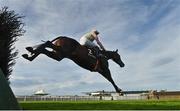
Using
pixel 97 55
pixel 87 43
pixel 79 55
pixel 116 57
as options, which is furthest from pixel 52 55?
pixel 116 57

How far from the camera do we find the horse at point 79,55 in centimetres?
1611

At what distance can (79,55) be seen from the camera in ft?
54.9

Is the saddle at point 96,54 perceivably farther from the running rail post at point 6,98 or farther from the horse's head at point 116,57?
the running rail post at point 6,98

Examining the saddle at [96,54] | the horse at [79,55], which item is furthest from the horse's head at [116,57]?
the saddle at [96,54]

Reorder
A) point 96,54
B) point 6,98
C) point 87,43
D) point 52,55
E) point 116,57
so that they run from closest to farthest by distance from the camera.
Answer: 1. point 6,98
2. point 52,55
3. point 116,57
4. point 96,54
5. point 87,43

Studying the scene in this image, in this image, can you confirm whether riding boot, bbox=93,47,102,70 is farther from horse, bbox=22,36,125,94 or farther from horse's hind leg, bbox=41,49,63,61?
horse's hind leg, bbox=41,49,63,61

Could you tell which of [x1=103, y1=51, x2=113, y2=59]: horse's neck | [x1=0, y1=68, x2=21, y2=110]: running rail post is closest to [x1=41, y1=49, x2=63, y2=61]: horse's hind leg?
[x1=103, y1=51, x2=113, y2=59]: horse's neck

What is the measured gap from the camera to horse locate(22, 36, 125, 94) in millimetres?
16112

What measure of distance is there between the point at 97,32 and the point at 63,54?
6.35 feet

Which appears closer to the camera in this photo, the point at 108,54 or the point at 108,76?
the point at 108,76

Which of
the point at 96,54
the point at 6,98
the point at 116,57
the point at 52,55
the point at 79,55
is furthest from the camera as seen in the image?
the point at 96,54

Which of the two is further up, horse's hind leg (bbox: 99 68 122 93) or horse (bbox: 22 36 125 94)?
horse (bbox: 22 36 125 94)

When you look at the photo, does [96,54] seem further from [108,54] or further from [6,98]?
[6,98]

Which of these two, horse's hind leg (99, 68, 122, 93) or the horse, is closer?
the horse
